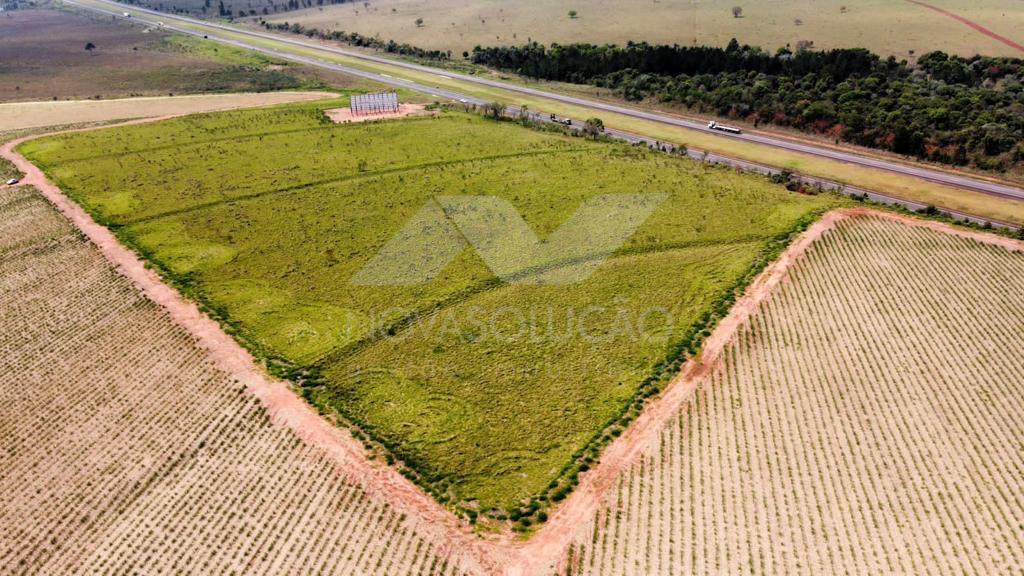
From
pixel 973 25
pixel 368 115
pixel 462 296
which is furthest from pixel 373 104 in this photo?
pixel 973 25

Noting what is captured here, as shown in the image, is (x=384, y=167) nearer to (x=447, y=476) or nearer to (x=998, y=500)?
(x=447, y=476)

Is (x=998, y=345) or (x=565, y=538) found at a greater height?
(x=998, y=345)

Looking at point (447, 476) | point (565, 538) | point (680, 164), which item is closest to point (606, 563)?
point (565, 538)

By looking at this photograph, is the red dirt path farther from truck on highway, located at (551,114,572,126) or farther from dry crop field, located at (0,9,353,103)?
dry crop field, located at (0,9,353,103)

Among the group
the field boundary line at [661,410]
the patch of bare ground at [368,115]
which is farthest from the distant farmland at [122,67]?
the field boundary line at [661,410]

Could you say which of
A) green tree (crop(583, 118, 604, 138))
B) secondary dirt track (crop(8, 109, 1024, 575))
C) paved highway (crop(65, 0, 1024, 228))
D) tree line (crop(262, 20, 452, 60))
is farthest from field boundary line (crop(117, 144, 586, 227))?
tree line (crop(262, 20, 452, 60))
